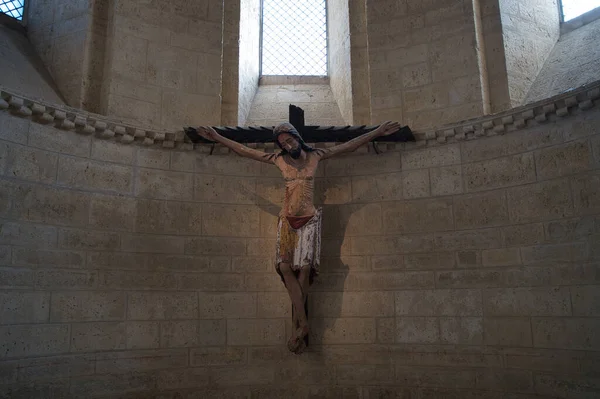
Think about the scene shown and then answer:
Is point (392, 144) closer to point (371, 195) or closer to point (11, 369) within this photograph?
point (371, 195)

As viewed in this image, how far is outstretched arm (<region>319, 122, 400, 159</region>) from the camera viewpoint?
5645 millimetres

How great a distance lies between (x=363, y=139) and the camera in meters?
5.66

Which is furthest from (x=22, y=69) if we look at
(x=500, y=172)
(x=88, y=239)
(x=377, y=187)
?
(x=500, y=172)

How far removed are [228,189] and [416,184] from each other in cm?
215

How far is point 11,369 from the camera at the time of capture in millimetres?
4727

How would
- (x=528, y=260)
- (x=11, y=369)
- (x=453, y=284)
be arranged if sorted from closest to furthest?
(x=11, y=369)
(x=528, y=260)
(x=453, y=284)

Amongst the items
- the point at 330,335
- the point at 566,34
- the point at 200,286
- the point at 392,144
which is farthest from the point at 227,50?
the point at 566,34

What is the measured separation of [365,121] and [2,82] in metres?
4.14

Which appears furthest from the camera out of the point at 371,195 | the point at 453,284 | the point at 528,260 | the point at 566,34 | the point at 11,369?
the point at 566,34

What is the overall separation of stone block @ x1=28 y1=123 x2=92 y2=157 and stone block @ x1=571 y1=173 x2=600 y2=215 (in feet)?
15.9

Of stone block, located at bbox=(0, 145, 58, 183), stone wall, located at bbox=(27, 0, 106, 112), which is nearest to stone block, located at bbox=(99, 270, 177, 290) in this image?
stone block, located at bbox=(0, 145, 58, 183)

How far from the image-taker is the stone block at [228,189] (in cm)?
611

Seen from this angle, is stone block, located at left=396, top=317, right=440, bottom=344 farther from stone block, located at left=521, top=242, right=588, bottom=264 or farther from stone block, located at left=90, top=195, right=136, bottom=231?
stone block, located at left=90, top=195, right=136, bottom=231

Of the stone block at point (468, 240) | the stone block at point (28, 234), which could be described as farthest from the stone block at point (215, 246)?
the stone block at point (468, 240)
